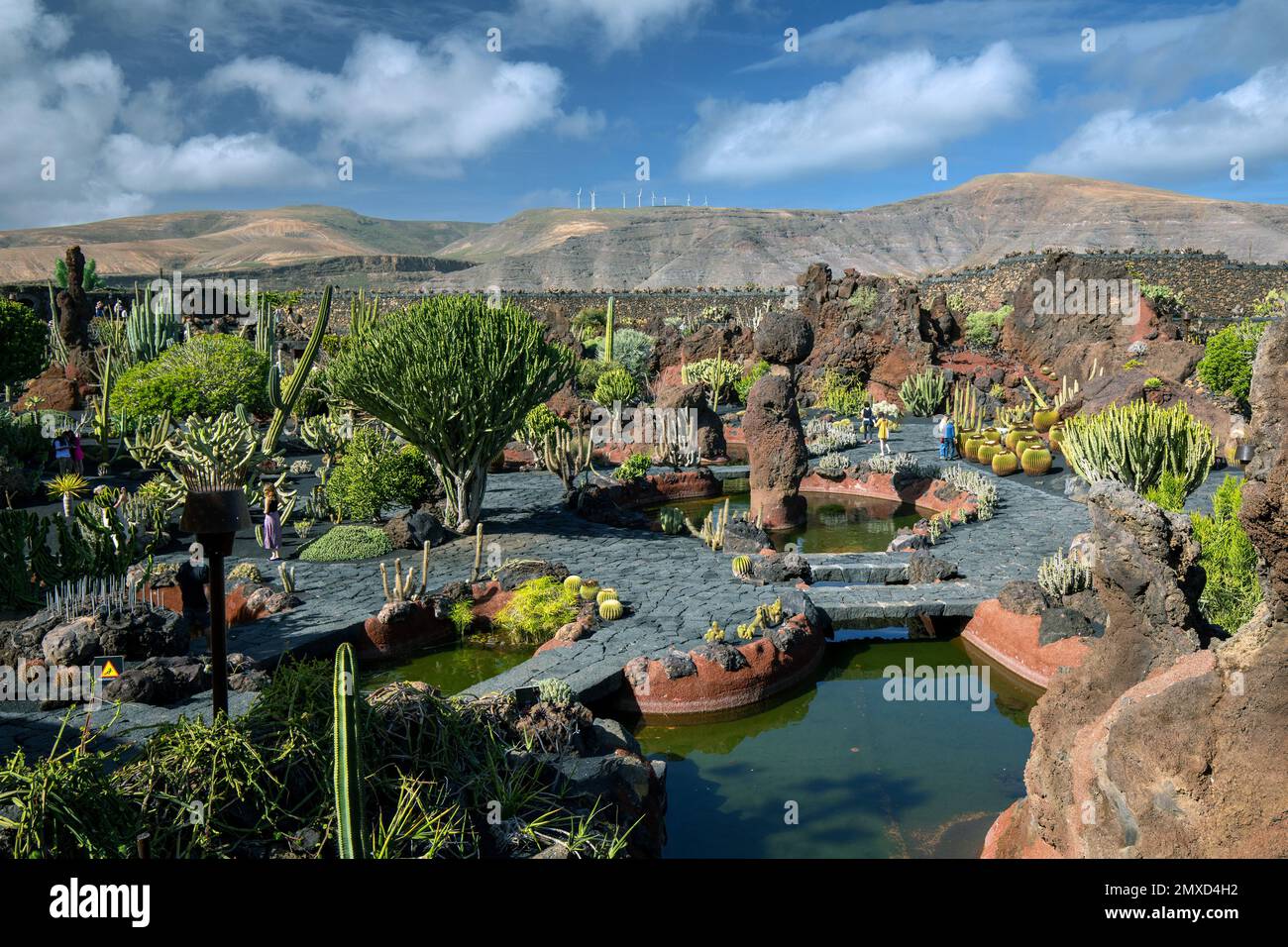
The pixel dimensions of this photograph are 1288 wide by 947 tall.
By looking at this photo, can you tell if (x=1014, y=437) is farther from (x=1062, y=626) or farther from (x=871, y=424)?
(x=1062, y=626)

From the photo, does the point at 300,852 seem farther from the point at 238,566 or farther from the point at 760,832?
the point at 238,566

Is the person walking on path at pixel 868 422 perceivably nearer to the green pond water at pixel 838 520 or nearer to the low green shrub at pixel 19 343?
the green pond water at pixel 838 520

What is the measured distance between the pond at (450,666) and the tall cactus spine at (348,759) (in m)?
5.24

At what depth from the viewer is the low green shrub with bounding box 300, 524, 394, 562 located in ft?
37.6

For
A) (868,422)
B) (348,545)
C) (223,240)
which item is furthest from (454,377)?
(223,240)

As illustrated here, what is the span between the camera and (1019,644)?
27.0ft

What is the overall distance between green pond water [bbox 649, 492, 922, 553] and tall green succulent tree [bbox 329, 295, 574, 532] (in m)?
4.21

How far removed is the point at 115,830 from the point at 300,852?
27.3 inches

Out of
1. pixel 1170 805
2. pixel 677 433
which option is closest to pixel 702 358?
pixel 677 433

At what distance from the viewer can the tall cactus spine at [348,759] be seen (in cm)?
290

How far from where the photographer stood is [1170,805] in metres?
3.53

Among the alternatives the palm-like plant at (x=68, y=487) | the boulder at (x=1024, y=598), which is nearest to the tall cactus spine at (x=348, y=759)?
the boulder at (x=1024, y=598)

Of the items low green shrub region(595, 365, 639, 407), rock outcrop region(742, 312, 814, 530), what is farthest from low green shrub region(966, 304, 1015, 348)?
rock outcrop region(742, 312, 814, 530)

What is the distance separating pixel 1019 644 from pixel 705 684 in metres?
3.01
